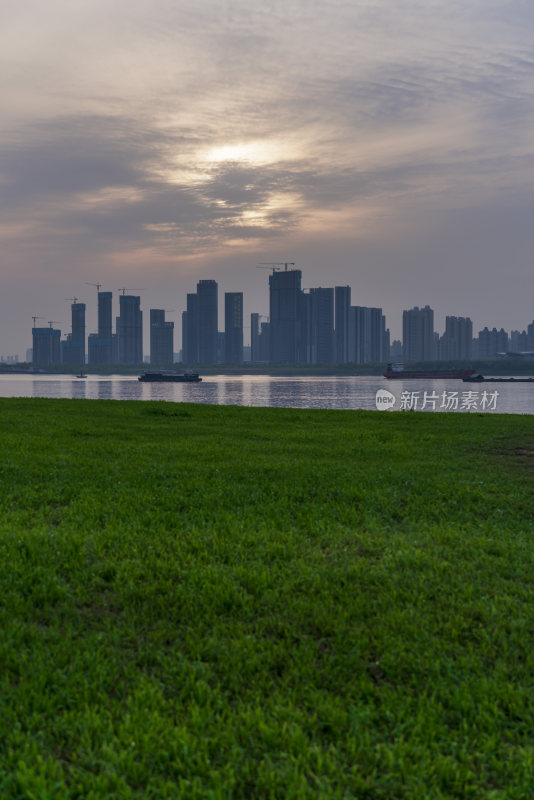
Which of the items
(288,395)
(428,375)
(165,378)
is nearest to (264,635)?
(288,395)

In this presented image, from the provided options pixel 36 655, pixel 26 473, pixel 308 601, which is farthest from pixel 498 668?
pixel 26 473

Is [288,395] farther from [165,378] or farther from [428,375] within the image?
[428,375]

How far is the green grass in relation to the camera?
11.4 feet

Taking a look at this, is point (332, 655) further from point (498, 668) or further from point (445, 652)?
point (498, 668)

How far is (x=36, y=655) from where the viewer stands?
14.8 ft

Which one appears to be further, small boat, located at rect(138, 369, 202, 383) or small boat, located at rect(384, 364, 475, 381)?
small boat, located at rect(384, 364, 475, 381)

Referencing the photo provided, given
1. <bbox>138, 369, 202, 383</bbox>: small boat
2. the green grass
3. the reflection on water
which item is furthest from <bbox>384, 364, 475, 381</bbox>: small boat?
the green grass

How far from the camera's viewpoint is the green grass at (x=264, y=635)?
11.4ft

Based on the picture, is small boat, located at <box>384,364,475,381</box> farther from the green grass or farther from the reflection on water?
the green grass

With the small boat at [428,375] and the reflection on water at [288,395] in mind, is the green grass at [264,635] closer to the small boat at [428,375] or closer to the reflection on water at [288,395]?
the reflection on water at [288,395]

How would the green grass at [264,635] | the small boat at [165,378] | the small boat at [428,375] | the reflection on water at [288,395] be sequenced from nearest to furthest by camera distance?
the green grass at [264,635], the reflection on water at [288,395], the small boat at [165,378], the small boat at [428,375]

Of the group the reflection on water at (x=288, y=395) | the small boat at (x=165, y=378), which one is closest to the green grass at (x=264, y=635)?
the reflection on water at (x=288, y=395)

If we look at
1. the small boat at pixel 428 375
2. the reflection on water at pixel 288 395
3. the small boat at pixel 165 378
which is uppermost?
the small boat at pixel 428 375

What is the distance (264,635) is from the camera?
16.0ft
